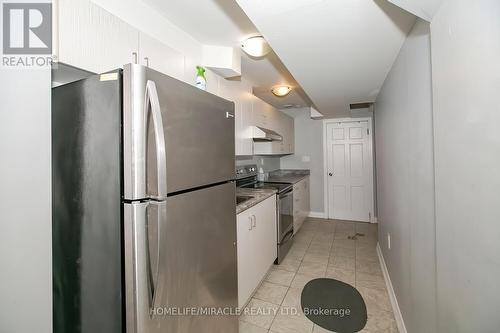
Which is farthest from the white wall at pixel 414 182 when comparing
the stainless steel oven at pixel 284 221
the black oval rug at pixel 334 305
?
the stainless steel oven at pixel 284 221

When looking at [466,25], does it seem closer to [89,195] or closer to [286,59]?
[286,59]

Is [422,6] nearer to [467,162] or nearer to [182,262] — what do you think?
[467,162]

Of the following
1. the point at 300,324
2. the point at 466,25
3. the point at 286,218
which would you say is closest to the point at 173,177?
the point at 466,25

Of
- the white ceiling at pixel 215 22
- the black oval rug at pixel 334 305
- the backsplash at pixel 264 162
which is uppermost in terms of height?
the white ceiling at pixel 215 22

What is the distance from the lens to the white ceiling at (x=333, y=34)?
3.43 ft

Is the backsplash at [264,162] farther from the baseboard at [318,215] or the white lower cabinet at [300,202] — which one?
the baseboard at [318,215]

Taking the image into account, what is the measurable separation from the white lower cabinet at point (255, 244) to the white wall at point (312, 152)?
2.41m

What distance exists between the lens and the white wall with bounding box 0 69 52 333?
0.75m

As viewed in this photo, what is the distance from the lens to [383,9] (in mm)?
1095

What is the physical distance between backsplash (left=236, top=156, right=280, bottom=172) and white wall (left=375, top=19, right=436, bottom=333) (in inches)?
82.3

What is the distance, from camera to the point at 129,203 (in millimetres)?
816

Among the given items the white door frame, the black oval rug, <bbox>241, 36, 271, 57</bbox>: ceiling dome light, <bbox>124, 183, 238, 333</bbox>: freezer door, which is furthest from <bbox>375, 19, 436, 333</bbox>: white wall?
the white door frame

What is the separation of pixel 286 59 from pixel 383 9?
25.6 inches

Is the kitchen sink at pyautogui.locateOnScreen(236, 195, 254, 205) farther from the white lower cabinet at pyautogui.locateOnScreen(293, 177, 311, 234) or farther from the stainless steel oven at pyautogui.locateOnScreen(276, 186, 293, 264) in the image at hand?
the white lower cabinet at pyautogui.locateOnScreen(293, 177, 311, 234)
